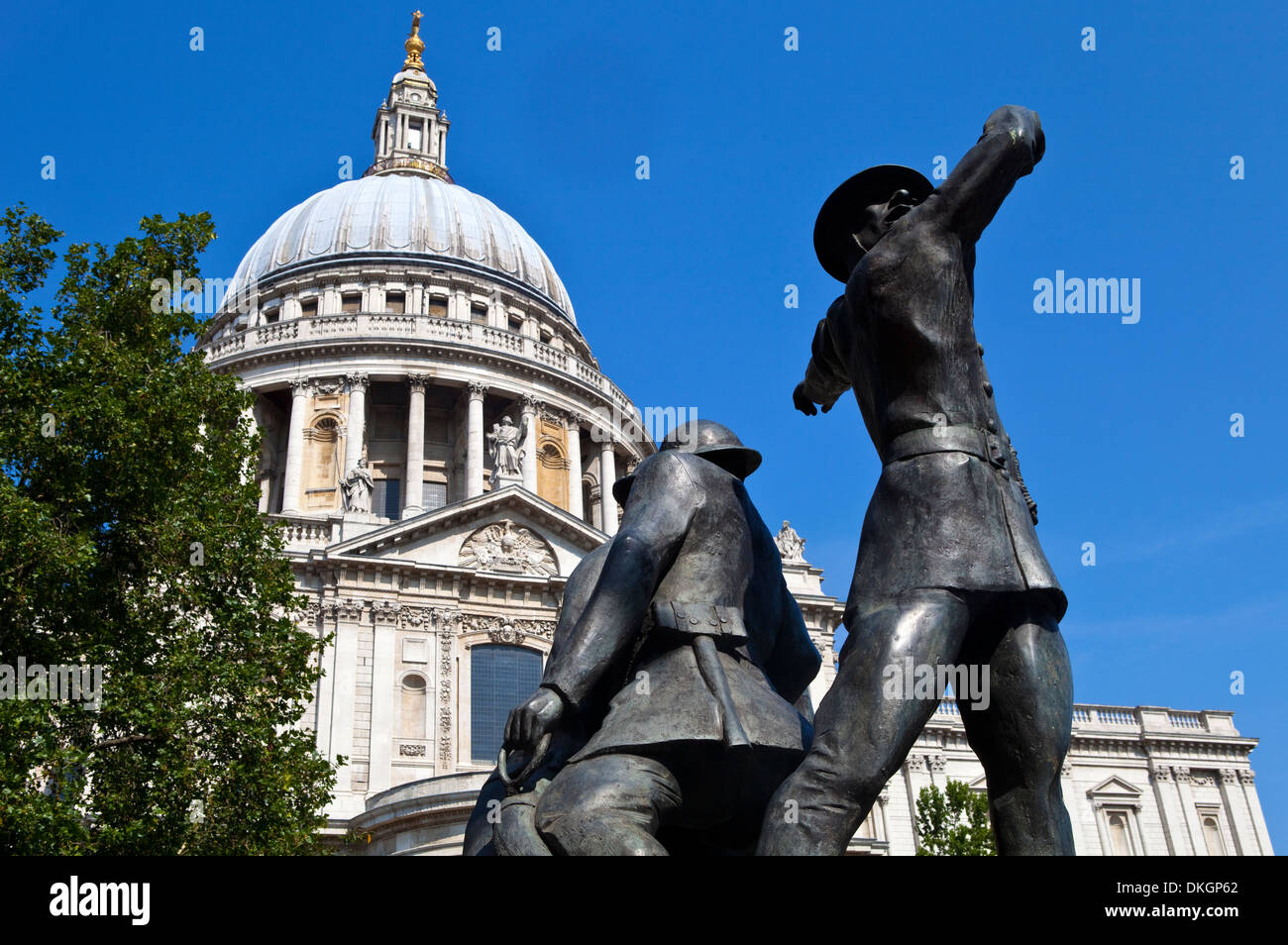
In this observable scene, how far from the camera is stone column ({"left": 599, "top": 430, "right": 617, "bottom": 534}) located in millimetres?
52188

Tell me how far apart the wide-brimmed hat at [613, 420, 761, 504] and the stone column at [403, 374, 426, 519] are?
142 feet

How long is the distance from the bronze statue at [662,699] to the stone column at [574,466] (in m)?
46.6

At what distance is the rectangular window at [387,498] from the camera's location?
5166 centimetres

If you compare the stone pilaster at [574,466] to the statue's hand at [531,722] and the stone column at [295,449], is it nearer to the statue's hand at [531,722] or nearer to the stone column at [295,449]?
the stone column at [295,449]

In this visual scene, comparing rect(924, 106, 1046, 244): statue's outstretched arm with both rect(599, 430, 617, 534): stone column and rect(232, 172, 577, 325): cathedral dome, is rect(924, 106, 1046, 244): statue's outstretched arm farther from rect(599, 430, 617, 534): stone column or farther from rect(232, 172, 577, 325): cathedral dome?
rect(232, 172, 577, 325): cathedral dome

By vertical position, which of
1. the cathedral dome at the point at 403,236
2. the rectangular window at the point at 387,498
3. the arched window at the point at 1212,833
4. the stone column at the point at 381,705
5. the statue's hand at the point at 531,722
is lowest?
the statue's hand at the point at 531,722

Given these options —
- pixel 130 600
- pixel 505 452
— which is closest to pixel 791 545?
pixel 505 452

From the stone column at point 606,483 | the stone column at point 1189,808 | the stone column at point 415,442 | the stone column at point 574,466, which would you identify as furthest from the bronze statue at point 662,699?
the stone column at point 574,466

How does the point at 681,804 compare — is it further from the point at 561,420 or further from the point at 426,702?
the point at 561,420

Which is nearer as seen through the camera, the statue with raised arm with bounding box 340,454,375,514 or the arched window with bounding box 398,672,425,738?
the arched window with bounding box 398,672,425,738

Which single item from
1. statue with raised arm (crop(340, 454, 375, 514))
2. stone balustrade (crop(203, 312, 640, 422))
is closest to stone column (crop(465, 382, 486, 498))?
stone balustrade (crop(203, 312, 640, 422))

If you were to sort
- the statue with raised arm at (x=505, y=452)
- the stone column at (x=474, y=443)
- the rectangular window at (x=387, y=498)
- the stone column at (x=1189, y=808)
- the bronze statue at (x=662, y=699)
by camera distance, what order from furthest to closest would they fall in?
the rectangular window at (x=387, y=498) → the stone column at (x=474, y=443) → the stone column at (x=1189, y=808) → the statue with raised arm at (x=505, y=452) → the bronze statue at (x=662, y=699)

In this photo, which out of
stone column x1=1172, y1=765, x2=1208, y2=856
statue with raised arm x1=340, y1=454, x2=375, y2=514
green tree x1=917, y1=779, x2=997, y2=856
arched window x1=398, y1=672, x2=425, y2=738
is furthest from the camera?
stone column x1=1172, y1=765, x2=1208, y2=856
